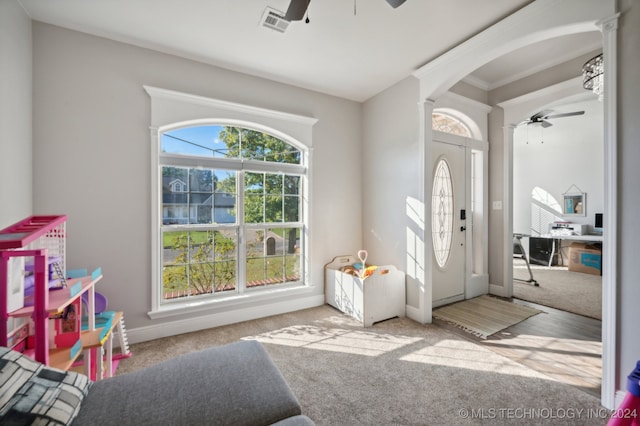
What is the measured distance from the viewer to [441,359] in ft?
7.45

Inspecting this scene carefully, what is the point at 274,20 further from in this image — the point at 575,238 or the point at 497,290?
the point at 575,238

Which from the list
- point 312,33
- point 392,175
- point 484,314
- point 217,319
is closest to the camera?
point 312,33

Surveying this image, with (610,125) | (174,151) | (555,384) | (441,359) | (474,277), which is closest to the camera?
(610,125)

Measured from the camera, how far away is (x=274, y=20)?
2.22m

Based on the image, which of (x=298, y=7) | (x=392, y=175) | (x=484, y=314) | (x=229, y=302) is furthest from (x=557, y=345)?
(x=298, y=7)

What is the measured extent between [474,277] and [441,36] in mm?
3090

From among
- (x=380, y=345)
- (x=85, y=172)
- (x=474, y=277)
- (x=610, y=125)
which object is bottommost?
(x=380, y=345)

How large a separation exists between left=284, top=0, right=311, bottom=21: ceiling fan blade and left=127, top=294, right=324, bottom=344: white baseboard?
9.39 ft

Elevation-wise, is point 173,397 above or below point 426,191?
below

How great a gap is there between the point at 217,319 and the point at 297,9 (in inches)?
116

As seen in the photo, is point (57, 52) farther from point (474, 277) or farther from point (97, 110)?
point (474, 277)

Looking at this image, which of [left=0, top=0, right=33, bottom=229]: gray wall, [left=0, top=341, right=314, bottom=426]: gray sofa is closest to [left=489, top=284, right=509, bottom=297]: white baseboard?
[left=0, top=341, right=314, bottom=426]: gray sofa

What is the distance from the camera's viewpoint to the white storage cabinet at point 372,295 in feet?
9.67

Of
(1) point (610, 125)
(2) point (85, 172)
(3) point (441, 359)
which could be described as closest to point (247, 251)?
(2) point (85, 172)
